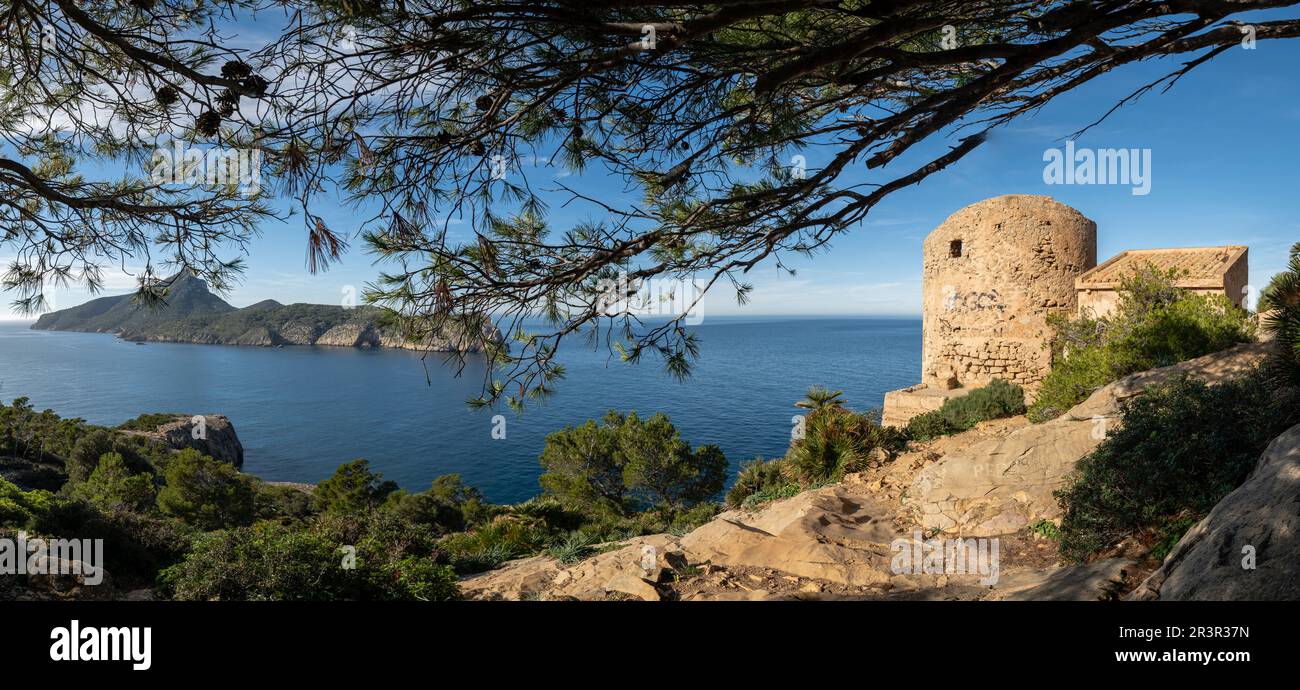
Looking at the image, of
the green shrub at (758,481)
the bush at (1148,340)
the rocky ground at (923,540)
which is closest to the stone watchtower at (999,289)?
the bush at (1148,340)

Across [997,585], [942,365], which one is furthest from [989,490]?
[942,365]

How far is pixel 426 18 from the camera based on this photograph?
3020mm

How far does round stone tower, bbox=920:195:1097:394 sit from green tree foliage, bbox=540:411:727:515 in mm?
11244

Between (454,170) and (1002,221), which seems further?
(1002,221)

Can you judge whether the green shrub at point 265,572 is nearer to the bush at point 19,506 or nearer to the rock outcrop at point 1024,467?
the bush at point 19,506

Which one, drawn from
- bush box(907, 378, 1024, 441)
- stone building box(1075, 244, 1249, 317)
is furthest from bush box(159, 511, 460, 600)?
stone building box(1075, 244, 1249, 317)

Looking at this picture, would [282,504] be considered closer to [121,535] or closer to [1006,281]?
[121,535]

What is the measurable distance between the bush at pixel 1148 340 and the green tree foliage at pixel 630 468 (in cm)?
1484

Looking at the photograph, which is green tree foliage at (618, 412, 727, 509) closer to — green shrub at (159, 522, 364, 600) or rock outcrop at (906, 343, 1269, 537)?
rock outcrop at (906, 343, 1269, 537)

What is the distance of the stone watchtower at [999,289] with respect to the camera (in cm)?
1464

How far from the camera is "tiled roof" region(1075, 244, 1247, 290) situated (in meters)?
12.9

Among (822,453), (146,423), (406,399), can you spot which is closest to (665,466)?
(822,453)
